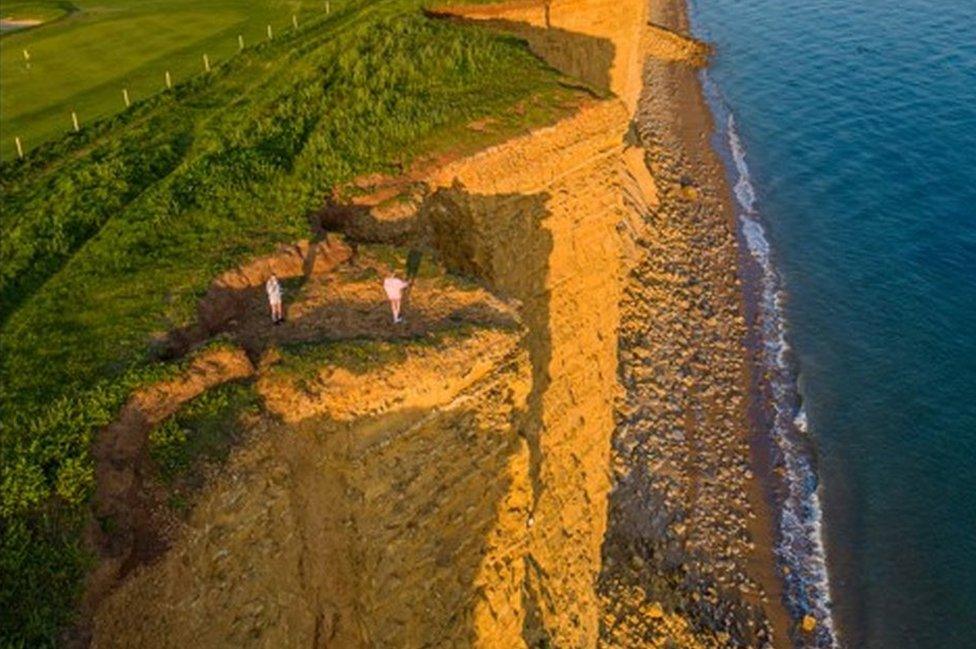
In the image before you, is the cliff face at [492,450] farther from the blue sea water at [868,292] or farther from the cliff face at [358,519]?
the blue sea water at [868,292]

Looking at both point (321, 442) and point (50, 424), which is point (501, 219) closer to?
point (321, 442)

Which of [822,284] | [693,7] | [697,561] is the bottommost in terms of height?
[697,561]

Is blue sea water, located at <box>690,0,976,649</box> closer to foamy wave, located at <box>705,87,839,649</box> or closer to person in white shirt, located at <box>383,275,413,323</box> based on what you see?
foamy wave, located at <box>705,87,839,649</box>

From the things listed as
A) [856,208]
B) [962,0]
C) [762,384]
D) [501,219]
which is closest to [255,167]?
[501,219]

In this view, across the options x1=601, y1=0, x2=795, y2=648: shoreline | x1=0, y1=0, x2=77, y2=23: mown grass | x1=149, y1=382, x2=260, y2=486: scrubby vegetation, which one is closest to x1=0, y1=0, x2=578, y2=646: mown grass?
x1=149, y1=382, x2=260, y2=486: scrubby vegetation

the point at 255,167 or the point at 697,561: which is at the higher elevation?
the point at 255,167

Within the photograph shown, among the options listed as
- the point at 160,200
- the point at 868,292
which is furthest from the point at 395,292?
the point at 868,292
